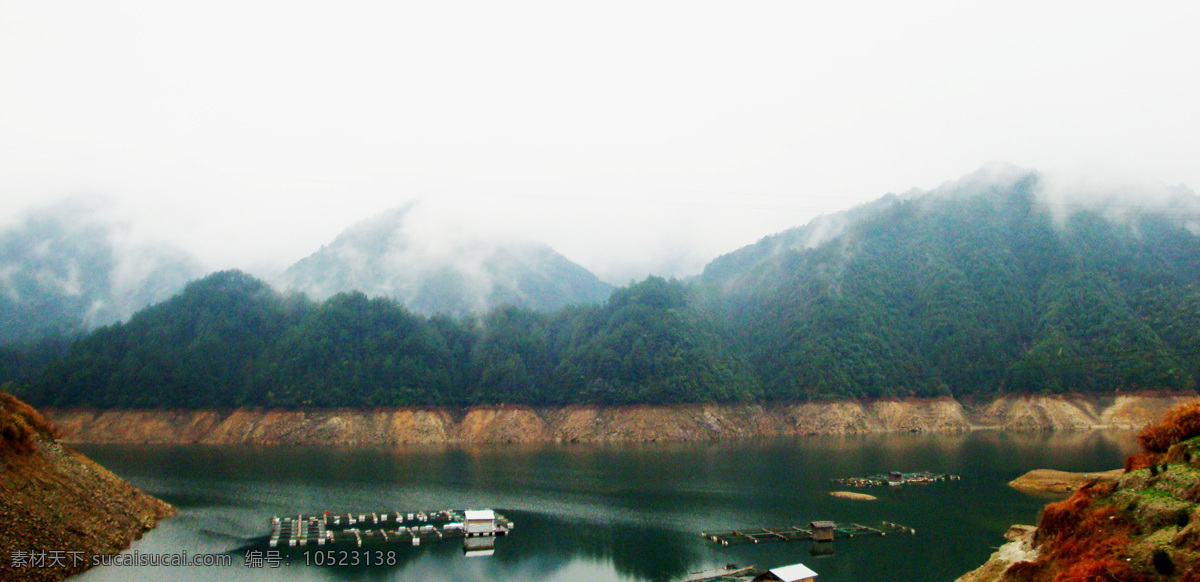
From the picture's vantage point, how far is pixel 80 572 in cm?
3353

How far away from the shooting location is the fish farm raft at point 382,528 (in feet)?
144

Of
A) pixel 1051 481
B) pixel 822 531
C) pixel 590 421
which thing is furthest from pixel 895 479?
pixel 590 421

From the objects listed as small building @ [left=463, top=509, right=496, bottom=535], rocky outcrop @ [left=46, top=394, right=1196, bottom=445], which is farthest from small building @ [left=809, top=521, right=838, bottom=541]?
rocky outcrop @ [left=46, top=394, right=1196, bottom=445]

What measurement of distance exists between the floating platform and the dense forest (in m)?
51.4

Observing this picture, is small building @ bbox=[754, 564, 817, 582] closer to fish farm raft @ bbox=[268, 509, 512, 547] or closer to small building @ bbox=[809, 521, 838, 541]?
small building @ bbox=[809, 521, 838, 541]

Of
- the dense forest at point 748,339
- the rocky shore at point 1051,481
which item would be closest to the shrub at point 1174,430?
the rocky shore at point 1051,481

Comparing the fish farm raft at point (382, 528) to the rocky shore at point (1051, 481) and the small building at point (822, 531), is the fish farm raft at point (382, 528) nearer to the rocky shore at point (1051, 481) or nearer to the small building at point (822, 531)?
the small building at point (822, 531)

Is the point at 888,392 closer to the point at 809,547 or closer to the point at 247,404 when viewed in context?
the point at 809,547

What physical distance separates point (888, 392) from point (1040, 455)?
4555 centimetres

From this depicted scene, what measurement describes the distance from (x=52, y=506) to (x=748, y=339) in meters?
124

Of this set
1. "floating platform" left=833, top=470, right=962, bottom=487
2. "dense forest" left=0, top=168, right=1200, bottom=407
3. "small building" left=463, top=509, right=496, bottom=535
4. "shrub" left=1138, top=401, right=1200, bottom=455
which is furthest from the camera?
"dense forest" left=0, top=168, right=1200, bottom=407

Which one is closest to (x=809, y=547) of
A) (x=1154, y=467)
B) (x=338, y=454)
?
(x=1154, y=467)

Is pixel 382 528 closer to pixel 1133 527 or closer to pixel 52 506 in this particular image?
pixel 52 506

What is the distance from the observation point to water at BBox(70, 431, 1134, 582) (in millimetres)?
37875
